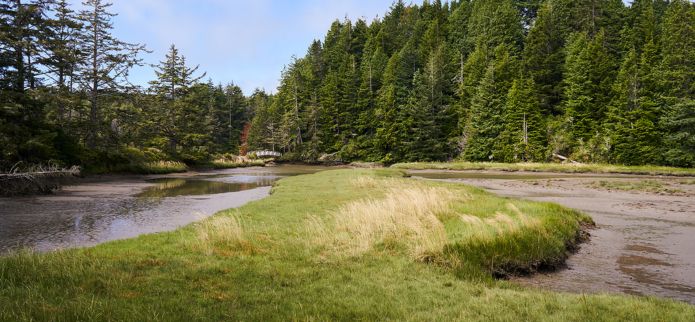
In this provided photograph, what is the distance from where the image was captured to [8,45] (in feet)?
92.7

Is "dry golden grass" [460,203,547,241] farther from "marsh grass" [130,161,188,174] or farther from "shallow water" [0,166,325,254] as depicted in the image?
"marsh grass" [130,161,188,174]

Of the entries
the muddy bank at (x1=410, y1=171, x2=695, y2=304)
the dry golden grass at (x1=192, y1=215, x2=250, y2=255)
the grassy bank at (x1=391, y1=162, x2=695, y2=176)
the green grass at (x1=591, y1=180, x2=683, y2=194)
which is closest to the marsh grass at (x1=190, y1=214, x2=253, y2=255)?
the dry golden grass at (x1=192, y1=215, x2=250, y2=255)

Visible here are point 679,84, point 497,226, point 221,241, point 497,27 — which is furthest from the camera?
point 497,27

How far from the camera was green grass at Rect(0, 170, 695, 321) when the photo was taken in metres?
6.49

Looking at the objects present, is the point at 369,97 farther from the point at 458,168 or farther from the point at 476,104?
the point at 458,168

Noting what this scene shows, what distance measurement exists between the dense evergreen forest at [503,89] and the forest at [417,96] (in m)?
0.27

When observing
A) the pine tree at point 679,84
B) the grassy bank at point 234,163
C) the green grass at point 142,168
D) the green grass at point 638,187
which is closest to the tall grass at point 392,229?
the green grass at point 638,187

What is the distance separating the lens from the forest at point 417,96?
3319cm

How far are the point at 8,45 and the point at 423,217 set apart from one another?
32945 millimetres

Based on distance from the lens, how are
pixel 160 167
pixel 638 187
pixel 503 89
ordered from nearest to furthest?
pixel 638 187, pixel 160 167, pixel 503 89

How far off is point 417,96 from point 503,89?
1655 centimetres

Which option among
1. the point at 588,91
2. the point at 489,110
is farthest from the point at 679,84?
the point at 489,110

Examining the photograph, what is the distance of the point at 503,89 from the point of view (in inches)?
2532

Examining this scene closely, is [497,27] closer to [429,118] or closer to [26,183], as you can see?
[429,118]
